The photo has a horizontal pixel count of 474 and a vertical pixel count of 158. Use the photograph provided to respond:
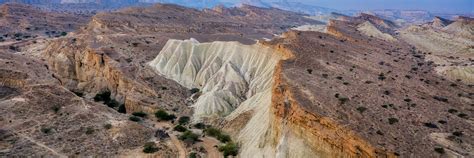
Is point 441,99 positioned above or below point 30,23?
above

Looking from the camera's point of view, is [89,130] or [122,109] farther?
[122,109]

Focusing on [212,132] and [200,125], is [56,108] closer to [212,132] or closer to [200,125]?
[200,125]

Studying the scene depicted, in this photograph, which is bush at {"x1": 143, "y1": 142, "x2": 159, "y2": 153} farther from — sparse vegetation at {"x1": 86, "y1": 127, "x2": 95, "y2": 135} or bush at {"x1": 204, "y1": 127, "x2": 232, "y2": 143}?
bush at {"x1": 204, "y1": 127, "x2": 232, "y2": 143}

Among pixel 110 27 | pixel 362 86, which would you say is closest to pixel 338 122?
pixel 362 86

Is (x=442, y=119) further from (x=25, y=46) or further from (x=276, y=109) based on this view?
(x=25, y=46)

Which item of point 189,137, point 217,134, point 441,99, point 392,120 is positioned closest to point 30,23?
point 217,134

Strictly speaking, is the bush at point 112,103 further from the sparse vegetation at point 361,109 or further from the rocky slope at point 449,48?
the rocky slope at point 449,48
